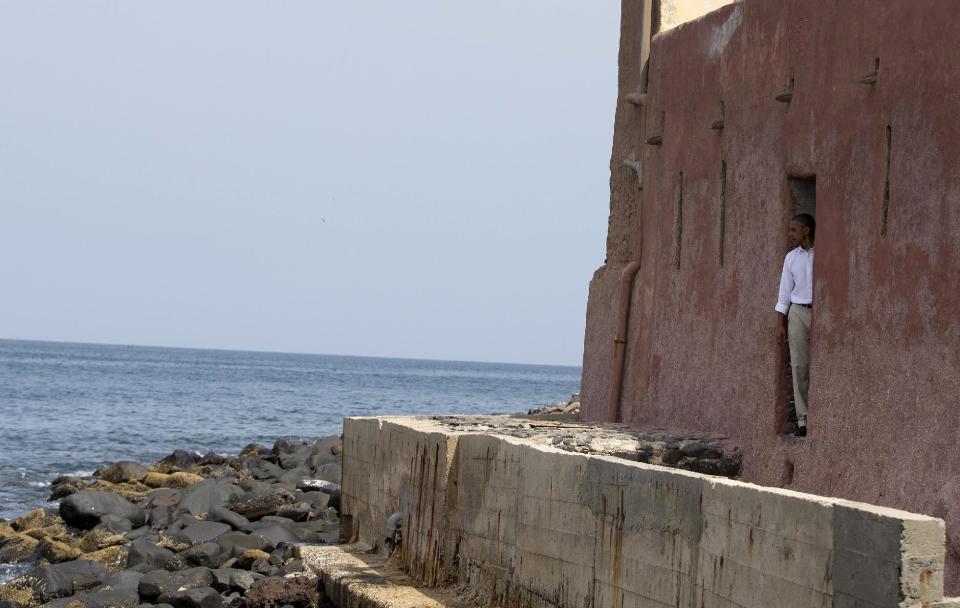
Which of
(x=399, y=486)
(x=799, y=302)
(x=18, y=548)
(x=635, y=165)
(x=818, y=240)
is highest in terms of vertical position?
(x=635, y=165)

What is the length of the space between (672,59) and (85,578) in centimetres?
690

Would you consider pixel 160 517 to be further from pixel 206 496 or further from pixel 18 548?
pixel 18 548

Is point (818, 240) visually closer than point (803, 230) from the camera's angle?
Yes

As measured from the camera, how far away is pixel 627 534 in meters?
6.48

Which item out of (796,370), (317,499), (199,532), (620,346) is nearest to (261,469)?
(317,499)

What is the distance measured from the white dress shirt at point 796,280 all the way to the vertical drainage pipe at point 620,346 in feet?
10.1

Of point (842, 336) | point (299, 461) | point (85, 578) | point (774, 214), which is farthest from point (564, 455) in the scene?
point (299, 461)

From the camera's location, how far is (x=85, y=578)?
1207 centimetres

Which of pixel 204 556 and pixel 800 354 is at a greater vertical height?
pixel 800 354

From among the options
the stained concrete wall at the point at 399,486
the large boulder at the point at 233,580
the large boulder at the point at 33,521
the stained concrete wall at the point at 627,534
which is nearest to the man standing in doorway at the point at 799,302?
the stained concrete wall at the point at 627,534

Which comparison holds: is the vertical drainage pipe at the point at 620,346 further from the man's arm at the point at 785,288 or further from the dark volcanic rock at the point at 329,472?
the dark volcanic rock at the point at 329,472

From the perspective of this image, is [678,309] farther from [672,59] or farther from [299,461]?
[299,461]

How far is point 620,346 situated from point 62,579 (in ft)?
17.8

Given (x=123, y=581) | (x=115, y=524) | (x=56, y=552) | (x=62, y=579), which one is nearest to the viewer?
(x=123, y=581)
